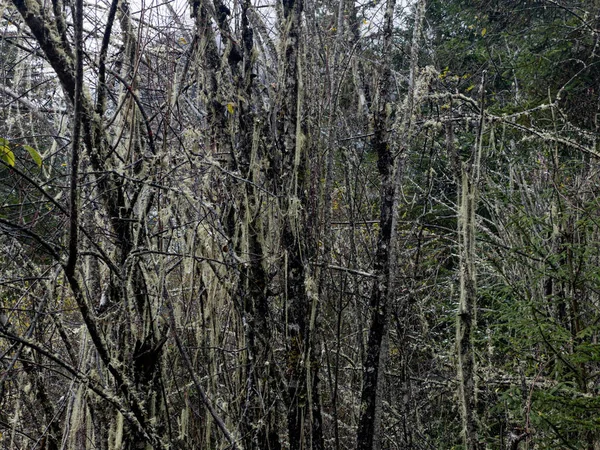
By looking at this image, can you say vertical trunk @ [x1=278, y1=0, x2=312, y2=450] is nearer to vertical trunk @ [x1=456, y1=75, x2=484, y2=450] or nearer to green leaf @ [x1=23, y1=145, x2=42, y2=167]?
vertical trunk @ [x1=456, y1=75, x2=484, y2=450]

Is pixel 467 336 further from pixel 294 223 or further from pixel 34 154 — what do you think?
pixel 34 154

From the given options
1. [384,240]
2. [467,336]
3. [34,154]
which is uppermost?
[34,154]

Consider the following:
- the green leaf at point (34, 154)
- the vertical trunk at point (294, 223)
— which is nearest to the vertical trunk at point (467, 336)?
the vertical trunk at point (294, 223)

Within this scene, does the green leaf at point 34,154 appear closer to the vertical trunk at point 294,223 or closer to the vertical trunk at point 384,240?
the vertical trunk at point 294,223

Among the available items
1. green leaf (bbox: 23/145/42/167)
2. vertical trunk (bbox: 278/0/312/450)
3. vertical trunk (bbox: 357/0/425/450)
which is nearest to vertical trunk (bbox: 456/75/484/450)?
vertical trunk (bbox: 357/0/425/450)

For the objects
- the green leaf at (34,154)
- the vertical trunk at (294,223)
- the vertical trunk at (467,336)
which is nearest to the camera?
the green leaf at (34,154)

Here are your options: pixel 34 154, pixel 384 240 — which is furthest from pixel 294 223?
pixel 34 154

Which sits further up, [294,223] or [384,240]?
[294,223]

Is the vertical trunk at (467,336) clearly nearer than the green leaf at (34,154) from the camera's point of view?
No

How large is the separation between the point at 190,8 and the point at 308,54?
28.5 inches

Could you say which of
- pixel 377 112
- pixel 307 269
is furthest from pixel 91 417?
pixel 377 112

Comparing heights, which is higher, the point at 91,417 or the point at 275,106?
the point at 275,106

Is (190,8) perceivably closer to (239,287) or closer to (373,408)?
(239,287)

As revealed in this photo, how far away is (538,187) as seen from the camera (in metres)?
4.59
